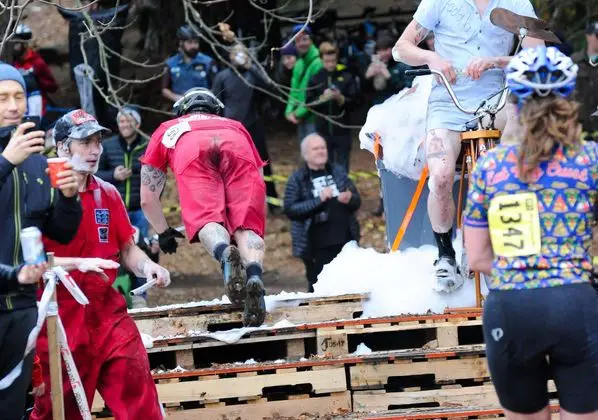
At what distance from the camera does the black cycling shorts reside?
16.2 feet

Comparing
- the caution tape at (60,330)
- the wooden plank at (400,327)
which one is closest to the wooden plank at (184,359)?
the wooden plank at (400,327)

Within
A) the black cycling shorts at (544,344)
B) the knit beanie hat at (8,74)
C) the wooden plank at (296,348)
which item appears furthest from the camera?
the wooden plank at (296,348)

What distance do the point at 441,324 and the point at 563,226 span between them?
3.09 metres

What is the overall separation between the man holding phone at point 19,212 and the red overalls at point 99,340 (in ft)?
2.28

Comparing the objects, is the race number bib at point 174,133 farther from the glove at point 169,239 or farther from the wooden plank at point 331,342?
the wooden plank at point 331,342

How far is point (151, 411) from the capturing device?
6.80 m

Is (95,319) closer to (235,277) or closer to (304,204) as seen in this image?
(235,277)

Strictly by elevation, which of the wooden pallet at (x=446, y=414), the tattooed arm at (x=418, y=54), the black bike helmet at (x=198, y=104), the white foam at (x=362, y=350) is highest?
the tattooed arm at (x=418, y=54)

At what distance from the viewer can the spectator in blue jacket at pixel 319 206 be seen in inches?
467

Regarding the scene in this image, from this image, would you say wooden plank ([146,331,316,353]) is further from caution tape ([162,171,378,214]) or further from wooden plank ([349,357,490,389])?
caution tape ([162,171,378,214])

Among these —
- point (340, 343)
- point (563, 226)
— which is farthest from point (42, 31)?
point (563, 226)

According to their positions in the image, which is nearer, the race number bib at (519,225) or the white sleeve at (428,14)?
the race number bib at (519,225)

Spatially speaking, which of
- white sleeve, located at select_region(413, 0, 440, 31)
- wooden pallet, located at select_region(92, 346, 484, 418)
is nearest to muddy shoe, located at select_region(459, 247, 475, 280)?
wooden pallet, located at select_region(92, 346, 484, 418)

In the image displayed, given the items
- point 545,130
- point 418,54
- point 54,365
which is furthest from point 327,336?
point 545,130
